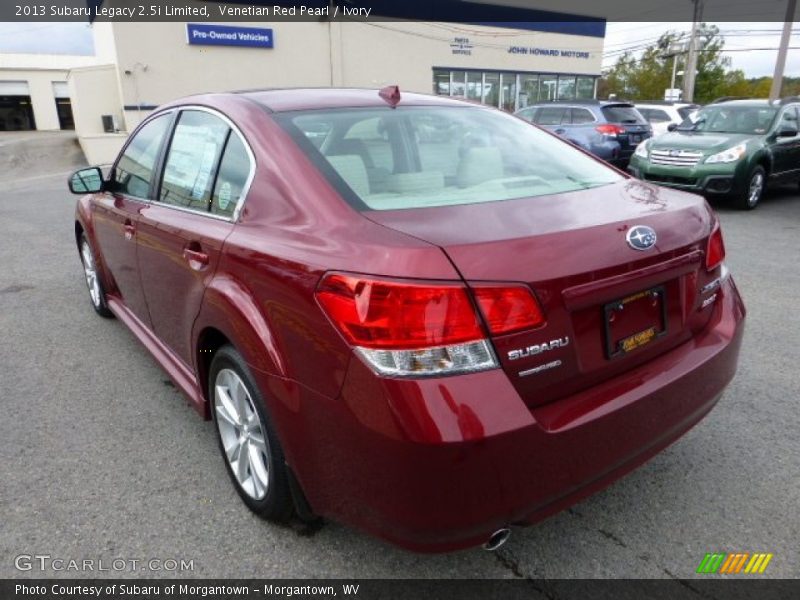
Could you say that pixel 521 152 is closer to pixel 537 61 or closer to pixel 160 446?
pixel 160 446

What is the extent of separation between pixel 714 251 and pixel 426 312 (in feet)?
4.43

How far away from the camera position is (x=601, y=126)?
1221 cm

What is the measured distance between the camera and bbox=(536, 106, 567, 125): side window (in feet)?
43.8

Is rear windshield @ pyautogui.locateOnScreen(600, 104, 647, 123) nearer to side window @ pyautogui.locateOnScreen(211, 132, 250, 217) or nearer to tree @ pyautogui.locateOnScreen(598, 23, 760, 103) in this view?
side window @ pyautogui.locateOnScreen(211, 132, 250, 217)

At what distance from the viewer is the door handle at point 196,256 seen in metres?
2.41

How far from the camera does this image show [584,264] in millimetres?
1814

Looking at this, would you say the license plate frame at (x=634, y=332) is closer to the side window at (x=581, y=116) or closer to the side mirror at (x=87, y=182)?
the side mirror at (x=87, y=182)

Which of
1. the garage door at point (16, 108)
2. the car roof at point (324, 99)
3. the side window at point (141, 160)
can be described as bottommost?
the garage door at point (16, 108)

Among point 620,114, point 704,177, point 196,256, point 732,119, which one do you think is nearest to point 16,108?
point 620,114

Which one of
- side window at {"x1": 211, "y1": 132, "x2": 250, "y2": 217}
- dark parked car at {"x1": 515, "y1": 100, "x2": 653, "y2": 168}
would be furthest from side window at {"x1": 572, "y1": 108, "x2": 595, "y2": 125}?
side window at {"x1": 211, "y1": 132, "x2": 250, "y2": 217}

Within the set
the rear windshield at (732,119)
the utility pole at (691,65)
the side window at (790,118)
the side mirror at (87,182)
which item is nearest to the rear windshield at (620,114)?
the rear windshield at (732,119)

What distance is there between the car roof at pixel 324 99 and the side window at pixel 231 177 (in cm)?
22

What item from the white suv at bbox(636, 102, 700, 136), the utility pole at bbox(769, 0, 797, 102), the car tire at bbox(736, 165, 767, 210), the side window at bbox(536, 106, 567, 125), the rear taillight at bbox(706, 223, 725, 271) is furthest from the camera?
the utility pole at bbox(769, 0, 797, 102)

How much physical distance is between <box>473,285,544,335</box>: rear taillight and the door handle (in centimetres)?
→ 124
